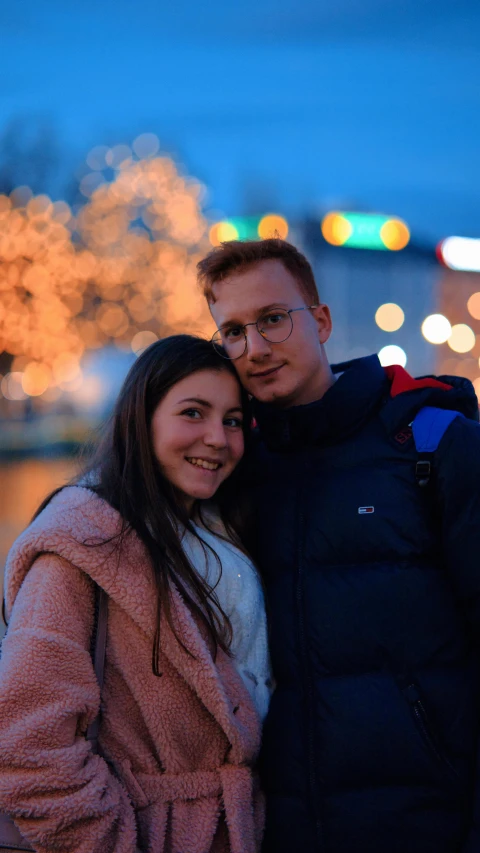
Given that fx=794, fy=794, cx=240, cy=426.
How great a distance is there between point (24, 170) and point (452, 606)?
61.9 ft

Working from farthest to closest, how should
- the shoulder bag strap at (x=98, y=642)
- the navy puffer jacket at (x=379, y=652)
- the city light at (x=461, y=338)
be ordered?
the city light at (x=461, y=338), the navy puffer jacket at (x=379, y=652), the shoulder bag strap at (x=98, y=642)

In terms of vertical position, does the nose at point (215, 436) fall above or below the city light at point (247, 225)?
below

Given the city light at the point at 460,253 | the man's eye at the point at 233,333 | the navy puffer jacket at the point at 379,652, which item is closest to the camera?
the navy puffer jacket at the point at 379,652

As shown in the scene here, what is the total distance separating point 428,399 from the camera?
2443 millimetres

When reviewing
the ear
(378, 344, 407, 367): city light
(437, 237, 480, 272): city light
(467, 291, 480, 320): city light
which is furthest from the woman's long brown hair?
→ (467, 291, 480, 320): city light

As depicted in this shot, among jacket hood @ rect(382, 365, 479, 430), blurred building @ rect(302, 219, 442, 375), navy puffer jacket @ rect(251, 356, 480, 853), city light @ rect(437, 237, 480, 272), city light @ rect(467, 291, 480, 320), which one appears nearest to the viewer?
navy puffer jacket @ rect(251, 356, 480, 853)

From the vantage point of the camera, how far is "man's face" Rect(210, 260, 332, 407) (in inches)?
104

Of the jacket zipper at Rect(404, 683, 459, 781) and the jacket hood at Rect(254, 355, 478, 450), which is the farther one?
the jacket hood at Rect(254, 355, 478, 450)

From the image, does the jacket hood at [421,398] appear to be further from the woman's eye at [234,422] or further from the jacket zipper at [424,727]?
the jacket zipper at [424,727]

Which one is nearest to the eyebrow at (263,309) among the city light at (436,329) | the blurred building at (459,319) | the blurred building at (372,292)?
the blurred building at (372,292)

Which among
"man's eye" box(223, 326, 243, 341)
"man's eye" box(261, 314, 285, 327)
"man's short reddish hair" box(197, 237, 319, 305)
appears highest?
"man's short reddish hair" box(197, 237, 319, 305)

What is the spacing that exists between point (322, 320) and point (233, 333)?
391mm

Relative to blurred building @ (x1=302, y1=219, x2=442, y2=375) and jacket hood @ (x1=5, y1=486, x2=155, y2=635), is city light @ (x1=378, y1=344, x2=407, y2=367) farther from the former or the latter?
jacket hood @ (x1=5, y1=486, x2=155, y2=635)

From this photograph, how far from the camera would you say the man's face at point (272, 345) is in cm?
263
